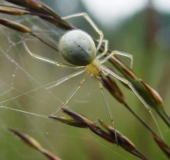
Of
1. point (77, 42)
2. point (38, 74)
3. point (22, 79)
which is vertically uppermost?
point (38, 74)

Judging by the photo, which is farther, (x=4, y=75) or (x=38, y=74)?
(x=38, y=74)

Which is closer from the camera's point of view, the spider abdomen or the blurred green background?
the spider abdomen

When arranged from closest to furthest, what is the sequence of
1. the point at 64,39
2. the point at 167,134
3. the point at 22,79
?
the point at 64,39, the point at 167,134, the point at 22,79

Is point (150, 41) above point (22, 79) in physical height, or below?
below

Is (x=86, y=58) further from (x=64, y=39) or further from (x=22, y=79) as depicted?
(x=22, y=79)

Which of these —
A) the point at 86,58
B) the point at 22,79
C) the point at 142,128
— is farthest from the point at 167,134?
the point at 22,79

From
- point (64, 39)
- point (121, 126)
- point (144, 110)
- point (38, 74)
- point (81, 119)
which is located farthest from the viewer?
point (38, 74)

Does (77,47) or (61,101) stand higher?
(61,101)

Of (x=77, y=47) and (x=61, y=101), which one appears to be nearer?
(x=77, y=47)
